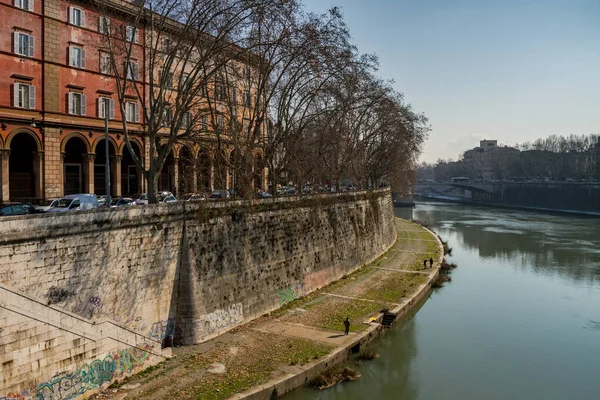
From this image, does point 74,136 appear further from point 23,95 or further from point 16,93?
point 16,93

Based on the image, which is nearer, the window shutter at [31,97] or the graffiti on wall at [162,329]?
the graffiti on wall at [162,329]

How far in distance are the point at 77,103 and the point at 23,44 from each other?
408cm

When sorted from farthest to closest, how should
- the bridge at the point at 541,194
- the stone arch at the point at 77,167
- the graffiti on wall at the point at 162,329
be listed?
1. the bridge at the point at 541,194
2. the stone arch at the point at 77,167
3. the graffiti on wall at the point at 162,329

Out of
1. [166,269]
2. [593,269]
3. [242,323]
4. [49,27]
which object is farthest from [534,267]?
[49,27]

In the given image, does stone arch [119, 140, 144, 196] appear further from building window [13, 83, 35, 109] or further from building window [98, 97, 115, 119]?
building window [13, 83, 35, 109]

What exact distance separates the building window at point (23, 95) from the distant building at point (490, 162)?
110394mm

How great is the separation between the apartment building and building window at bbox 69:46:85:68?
55 mm

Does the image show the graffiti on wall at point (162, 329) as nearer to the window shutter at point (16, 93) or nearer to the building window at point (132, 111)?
the window shutter at point (16, 93)

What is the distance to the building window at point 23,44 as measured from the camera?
23.9 metres

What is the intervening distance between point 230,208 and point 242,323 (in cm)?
398

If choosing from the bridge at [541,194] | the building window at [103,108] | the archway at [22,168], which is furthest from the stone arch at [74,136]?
the bridge at [541,194]

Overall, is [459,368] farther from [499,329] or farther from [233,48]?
[233,48]

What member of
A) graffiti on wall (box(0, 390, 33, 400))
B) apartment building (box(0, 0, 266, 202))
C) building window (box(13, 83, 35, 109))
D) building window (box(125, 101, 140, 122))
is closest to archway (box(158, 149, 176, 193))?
apartment building (box(0, 0, 266, 202))

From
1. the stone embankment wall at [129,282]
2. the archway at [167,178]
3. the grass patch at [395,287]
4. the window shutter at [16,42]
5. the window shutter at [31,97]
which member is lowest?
the grass patch at [395,287]
